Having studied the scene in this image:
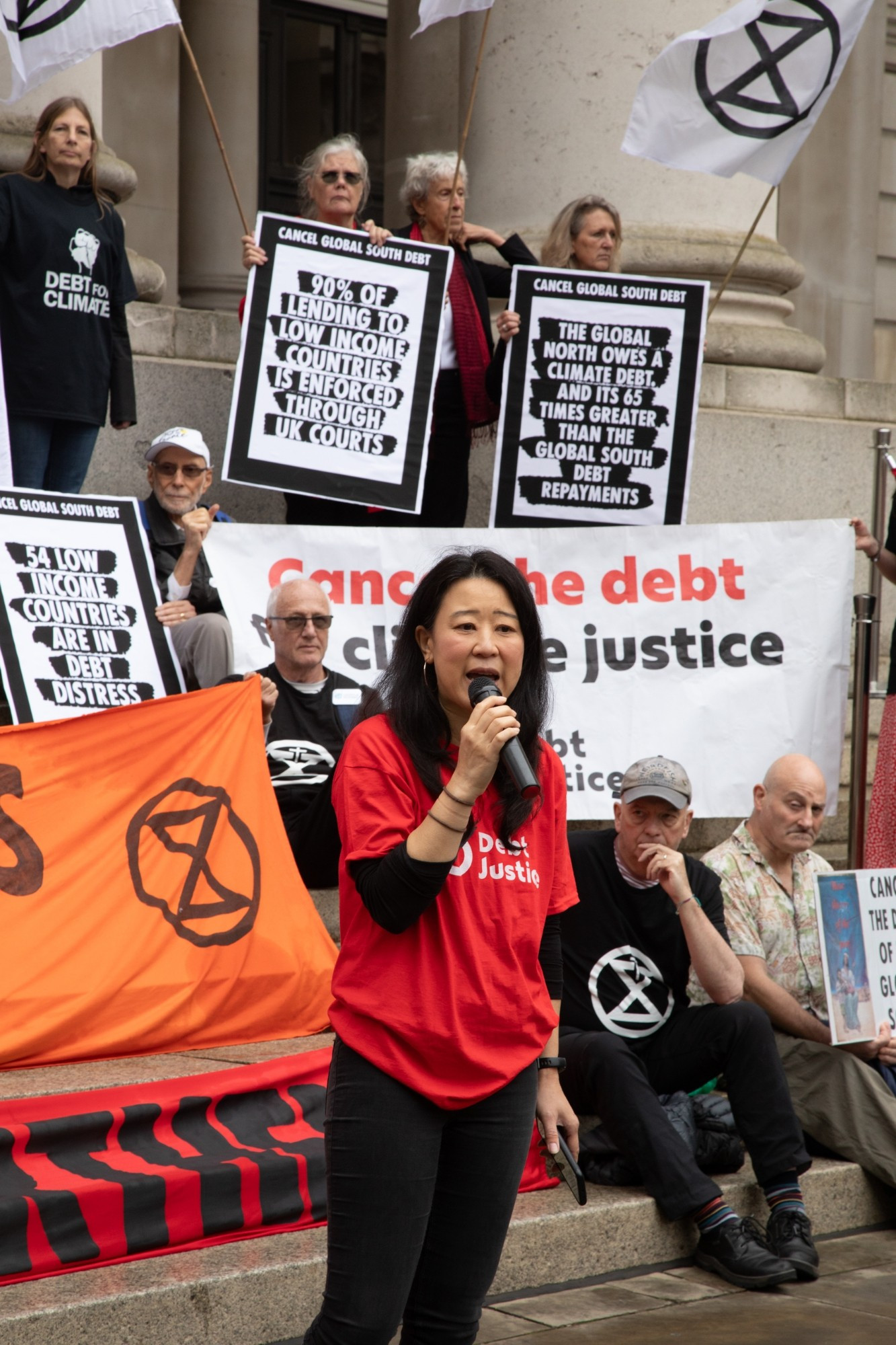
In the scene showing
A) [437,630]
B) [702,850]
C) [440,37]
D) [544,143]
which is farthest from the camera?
[440,37]

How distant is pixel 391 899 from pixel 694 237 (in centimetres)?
664

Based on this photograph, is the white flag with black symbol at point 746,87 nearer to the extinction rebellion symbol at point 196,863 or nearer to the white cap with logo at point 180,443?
the white cap with logo at point 180,443

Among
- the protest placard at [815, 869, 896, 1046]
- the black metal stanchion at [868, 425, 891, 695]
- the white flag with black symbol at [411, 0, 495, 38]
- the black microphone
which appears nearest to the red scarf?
the white flag with black symbol at [411, 0, 495, 38]

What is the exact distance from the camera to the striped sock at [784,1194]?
483 cm

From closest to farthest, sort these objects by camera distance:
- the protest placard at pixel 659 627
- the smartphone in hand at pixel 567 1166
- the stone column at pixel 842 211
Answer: the smartphone in hand at pixel 567 1166
the protest placard at pixel 659 627
the stone column at pixel 842 211

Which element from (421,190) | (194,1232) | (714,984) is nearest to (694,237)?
(421,190)

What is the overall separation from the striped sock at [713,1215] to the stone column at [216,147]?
12.1 metres

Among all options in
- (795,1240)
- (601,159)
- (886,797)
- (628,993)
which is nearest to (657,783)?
(628,993)

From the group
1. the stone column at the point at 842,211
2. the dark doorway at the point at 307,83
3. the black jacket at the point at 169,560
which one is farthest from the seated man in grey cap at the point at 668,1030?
the dark doorway at the point at 307,83

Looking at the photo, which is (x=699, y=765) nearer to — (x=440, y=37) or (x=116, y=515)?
(x=116, y=515)

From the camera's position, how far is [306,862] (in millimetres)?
5918

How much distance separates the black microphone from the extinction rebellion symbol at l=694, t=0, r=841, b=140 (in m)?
5.15

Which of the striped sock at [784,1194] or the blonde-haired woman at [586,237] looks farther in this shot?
the blonde-haired woman at [586,237]

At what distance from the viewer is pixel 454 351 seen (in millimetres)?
7449
